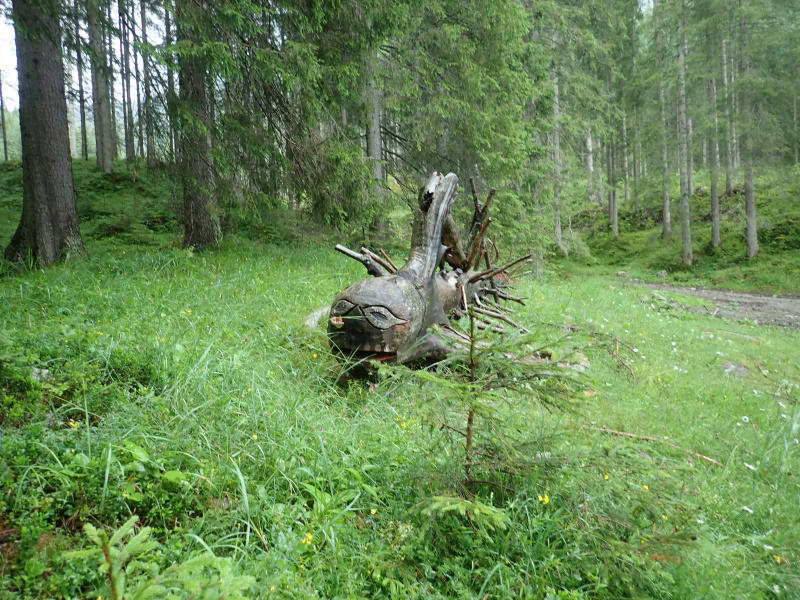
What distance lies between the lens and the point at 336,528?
1.93 metres

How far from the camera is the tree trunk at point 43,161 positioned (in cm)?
680

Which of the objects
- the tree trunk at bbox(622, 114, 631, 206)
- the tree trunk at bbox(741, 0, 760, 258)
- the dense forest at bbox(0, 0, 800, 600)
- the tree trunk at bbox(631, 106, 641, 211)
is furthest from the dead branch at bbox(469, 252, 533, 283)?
the tree trunk at bbox(622, 114, 631, 206)

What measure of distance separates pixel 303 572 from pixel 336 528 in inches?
9.4

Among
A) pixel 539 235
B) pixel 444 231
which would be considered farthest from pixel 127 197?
pixel 444 231

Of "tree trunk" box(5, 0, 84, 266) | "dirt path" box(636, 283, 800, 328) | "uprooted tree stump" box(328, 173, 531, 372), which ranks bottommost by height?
"dirt path" box(636, 283, 800, 328)

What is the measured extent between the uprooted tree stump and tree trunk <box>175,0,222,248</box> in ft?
12.8

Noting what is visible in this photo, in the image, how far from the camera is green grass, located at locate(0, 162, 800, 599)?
1.73 m

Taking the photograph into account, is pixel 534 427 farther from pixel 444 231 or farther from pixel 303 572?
pixel 444 231

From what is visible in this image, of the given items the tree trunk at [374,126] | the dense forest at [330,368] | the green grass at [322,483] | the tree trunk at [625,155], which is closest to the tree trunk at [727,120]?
the tree trunk at [625,155]

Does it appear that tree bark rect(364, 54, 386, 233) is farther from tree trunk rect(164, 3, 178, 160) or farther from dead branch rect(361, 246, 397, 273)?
dead branch rect(361, 246, 397, 273)

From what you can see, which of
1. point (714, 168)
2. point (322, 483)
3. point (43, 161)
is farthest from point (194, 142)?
point (714, 168)

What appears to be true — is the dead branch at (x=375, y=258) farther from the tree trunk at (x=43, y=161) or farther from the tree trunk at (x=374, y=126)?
the tree trunk at (x=374, y=126)

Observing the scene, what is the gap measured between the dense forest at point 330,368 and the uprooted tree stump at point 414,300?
0.42 ft

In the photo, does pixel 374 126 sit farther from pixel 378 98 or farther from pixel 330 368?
pixel 330 368
